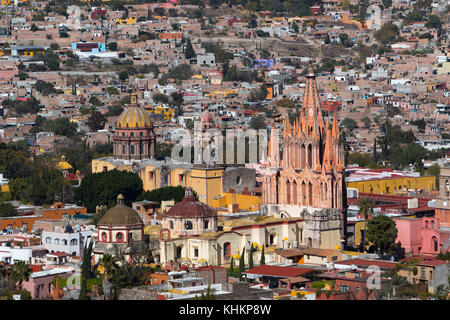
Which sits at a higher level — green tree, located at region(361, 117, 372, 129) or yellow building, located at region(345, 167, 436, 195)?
yellow building, located at region(345, 167, 436, 195)

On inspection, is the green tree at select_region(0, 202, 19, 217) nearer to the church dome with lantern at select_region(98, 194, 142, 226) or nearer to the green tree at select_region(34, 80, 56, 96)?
the church dome with lantern at select_region(98, 194, 142, 226)

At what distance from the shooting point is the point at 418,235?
63.9 meters

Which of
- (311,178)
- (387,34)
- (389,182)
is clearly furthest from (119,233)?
(387,34)

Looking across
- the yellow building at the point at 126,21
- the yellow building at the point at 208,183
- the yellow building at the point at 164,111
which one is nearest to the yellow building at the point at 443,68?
the yellow building at the point at 164,111

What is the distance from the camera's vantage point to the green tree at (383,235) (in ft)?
202

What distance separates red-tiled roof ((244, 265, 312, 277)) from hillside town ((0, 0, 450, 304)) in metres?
0.10

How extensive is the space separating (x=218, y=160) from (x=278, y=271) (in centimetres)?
2135

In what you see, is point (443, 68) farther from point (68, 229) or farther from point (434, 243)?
point (68, 229)

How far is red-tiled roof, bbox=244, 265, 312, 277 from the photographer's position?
5419cm

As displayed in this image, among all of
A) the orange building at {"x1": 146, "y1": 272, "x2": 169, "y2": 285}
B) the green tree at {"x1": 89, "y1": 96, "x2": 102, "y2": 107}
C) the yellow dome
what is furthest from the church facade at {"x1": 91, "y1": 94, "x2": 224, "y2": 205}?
the green tree at {"x1": 89, "y1": 96, "x2": 102, "y2": 107}

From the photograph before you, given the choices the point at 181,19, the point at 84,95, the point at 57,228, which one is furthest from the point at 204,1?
the point at 57,228

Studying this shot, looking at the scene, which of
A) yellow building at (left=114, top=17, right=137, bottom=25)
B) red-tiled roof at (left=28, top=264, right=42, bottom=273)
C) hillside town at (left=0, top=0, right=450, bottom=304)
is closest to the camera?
hillside town at (left=0, top=0, right=450, bottom=304)

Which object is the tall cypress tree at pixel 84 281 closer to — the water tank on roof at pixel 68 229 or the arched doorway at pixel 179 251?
the arched doorway at pixel 179 251

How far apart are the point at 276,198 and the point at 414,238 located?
215 inches
